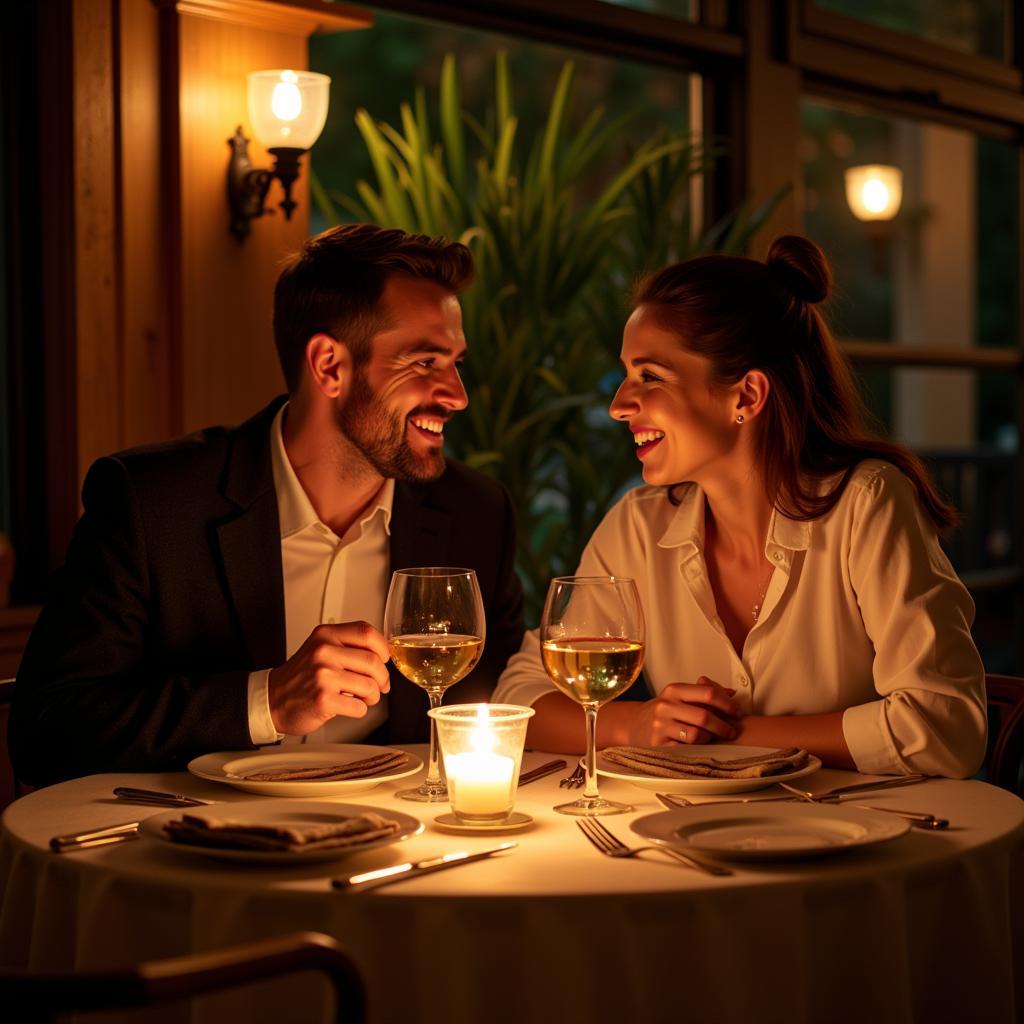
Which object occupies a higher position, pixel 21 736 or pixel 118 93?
pixel 118 93

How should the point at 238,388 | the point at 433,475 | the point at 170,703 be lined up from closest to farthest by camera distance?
the point at 170,703 < the point at 433,475 < the point at 238,388

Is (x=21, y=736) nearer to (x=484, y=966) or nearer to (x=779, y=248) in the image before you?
(x=484, y=966)

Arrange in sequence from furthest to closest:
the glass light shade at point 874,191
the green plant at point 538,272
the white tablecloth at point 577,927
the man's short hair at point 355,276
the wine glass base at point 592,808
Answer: the glass light shade at point 874,191 < the green plant at point 538,272 < the man's short hair at point 355,276 < the wine glass base at point 592,808 < the white tablecloth at point 577,927

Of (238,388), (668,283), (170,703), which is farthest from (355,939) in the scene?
(238,388)

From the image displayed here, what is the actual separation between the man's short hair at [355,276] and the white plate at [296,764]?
813mm

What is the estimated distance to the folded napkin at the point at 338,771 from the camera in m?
1.71

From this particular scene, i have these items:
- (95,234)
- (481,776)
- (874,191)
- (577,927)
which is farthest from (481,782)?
(874,191)

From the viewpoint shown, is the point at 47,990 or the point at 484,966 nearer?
the point at 47,990

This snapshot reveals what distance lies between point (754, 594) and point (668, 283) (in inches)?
19.3

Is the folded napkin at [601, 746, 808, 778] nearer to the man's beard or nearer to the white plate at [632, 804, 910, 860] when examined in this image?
the white plate at [632, 804, 910, 860]

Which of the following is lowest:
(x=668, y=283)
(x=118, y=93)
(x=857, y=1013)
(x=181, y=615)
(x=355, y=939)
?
(x=857, y=1013)

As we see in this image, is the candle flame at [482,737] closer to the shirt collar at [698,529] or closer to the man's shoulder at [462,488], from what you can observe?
the shirt collar at [698,529]

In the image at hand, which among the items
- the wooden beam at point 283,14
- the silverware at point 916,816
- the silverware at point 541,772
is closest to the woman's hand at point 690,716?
the silverware at point 541,772

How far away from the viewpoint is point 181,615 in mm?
2213
